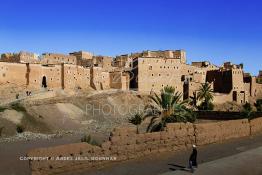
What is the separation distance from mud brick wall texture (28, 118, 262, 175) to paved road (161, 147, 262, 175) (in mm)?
1688

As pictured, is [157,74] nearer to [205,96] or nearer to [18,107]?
[205,96]

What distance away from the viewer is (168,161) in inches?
575

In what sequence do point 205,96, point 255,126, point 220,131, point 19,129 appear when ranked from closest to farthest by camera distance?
point 220,131
point 255,126
point 19,129
point 205,96

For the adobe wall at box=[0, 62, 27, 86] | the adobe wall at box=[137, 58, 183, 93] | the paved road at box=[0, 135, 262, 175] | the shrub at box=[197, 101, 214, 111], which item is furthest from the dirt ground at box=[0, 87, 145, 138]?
the paved road at box=[0, 135, 262, 175]

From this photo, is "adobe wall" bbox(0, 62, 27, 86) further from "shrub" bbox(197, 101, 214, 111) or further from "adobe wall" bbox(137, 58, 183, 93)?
"shrub" bbox(197, 101, 214, 111)

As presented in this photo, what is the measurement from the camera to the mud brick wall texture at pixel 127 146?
37.2 ft

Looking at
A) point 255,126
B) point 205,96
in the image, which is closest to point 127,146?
point 255,126

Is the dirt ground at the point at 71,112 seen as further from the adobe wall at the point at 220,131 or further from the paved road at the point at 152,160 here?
the adobe wall at the point at 220,131

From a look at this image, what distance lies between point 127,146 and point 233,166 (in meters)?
4.09

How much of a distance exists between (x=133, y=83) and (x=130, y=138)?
4161 cm

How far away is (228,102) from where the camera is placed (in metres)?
60.0

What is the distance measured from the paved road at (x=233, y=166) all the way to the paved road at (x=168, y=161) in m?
0.27

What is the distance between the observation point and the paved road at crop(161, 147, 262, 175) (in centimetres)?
1316

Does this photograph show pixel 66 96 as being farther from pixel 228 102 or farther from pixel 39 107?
pixel 228 102
